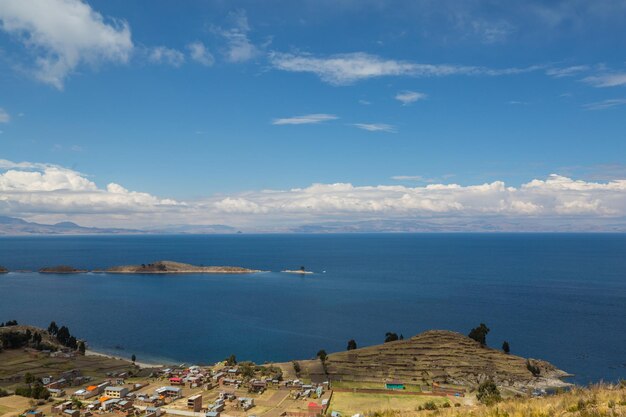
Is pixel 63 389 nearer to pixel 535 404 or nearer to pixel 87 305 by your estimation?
pixel 535 404

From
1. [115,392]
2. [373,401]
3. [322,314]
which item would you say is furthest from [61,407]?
[322,314]

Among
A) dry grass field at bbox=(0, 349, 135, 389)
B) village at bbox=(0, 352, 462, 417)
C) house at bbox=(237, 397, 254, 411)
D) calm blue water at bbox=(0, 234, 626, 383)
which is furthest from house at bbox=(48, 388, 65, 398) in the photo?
calm blue water at bbox=(0, 234, 626, 383)

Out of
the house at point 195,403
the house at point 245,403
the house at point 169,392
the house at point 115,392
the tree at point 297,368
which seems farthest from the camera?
the tree at point 297,368

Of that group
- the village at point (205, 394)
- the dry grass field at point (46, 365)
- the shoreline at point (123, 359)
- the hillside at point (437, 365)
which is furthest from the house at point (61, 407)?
the hillside at point (437, 365)

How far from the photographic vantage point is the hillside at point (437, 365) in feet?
232

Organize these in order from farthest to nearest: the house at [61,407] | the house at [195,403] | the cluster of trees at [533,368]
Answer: the cluster of trees at [533,368]
the house at [195,403]
the house at [61,407]

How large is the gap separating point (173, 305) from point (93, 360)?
2503 inches

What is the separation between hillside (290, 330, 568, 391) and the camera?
2778 inches

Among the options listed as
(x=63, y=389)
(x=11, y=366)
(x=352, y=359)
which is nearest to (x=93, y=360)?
(x=11, y=366)

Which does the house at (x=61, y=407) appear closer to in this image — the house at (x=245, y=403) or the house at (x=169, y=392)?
the house at (x=169, y=392)

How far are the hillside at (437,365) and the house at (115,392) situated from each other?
2853 cm

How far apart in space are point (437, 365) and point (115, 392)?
5287 centimetres

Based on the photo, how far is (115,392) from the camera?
192 ft

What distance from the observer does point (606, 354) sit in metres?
84.9
